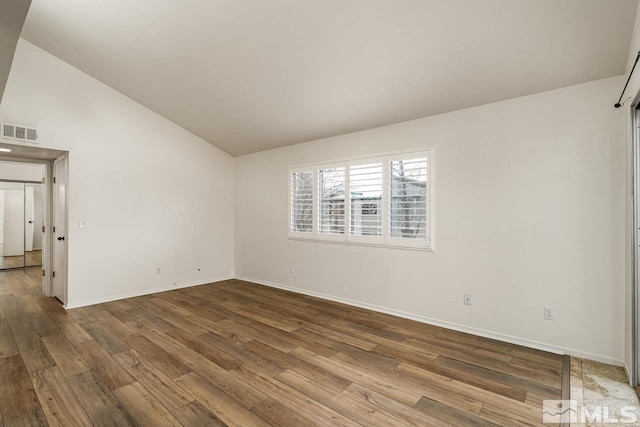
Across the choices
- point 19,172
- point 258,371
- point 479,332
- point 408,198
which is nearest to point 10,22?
point 258,371

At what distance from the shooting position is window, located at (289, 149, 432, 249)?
387 cm

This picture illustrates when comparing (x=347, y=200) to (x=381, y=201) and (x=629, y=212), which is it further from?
(x=629, y=212)

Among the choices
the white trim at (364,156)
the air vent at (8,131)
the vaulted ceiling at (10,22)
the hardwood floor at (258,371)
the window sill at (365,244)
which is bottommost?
the hardwood floor at (258,371)

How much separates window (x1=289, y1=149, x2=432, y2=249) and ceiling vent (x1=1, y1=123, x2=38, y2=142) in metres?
3.60

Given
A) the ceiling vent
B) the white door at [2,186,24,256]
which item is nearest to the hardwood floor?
the ceiling vent

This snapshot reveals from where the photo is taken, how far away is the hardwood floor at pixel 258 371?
80.7 inches

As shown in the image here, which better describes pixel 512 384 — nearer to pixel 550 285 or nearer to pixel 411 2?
pixel 550 285

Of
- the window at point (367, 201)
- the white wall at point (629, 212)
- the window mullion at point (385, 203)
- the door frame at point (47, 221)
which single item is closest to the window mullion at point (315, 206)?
the window at point (367, 201)

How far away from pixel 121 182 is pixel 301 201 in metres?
2.91

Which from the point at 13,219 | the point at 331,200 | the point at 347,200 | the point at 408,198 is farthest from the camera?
the point at 13,219

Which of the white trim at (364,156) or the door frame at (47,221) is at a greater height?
the white trim at (364,156)

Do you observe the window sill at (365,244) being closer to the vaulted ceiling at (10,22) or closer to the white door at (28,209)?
the vaulted ceiling at (10,22)

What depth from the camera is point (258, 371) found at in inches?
103

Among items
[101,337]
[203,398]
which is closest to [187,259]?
[101,337]
